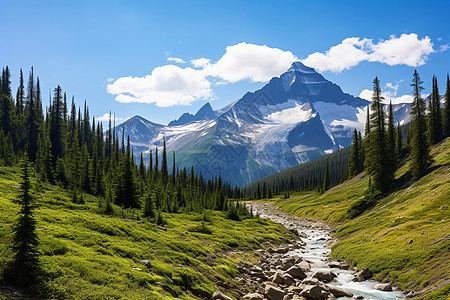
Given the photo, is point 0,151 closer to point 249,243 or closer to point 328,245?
point 249,243

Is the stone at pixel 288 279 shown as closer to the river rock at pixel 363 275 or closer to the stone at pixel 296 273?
the stone at pixel 296 273

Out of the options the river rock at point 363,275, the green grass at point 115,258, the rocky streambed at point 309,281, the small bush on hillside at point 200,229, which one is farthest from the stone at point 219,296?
the small bush on hillside at point 200,229

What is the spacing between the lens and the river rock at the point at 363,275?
92.9 feet

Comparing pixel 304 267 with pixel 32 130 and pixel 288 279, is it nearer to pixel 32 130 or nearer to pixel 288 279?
pixel 288 279

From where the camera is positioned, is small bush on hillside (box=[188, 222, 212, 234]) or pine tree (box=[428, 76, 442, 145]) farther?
pine tree (box=[428, 76, 442, 145])

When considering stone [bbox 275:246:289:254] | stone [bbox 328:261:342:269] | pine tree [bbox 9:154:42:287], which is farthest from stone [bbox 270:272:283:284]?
pine tree [bbox 9:154:42:287]

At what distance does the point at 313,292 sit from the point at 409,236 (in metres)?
17.9

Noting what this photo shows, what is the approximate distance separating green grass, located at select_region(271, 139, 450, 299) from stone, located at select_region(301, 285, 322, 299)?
301 inches

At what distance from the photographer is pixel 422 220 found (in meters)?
37.3

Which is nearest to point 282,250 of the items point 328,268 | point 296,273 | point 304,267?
point 328,268

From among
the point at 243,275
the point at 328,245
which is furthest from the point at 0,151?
the point at 328,245

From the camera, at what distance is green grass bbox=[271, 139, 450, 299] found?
78.7 feet

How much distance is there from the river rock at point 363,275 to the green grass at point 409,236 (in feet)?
1.97

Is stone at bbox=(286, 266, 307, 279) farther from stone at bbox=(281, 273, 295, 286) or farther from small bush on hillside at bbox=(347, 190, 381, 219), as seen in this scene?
small bush on hillside at bbox=(347, 190, 381, 219)
